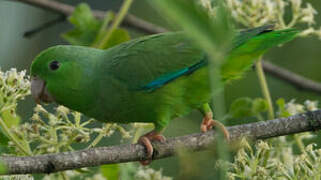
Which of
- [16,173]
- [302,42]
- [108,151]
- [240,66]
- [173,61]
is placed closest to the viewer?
[16,173]

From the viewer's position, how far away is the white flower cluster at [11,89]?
102 inches

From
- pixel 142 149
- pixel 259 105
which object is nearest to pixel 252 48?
pixel 259 105

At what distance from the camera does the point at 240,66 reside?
306 cm

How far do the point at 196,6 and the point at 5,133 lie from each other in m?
1.61

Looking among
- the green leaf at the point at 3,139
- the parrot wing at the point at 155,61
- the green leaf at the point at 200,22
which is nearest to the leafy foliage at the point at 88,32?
the parrot wing at the point at 155,61

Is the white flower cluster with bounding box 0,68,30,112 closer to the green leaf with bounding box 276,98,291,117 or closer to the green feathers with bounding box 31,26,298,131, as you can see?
the green feathers with bounding box 31,26,298,131

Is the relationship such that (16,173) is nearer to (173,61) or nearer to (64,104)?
(64,104)

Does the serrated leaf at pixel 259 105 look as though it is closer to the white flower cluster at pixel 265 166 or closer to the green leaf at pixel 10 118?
the white flower cluster at pixel 265 166

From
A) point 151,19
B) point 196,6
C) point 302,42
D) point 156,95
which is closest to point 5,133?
point 156,95

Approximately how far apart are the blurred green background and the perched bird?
0.32 m

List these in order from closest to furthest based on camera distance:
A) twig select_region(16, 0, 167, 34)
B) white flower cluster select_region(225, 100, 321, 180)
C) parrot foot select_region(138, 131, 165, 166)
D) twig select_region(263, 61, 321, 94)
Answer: white flower cluster select_region(225, 100, 321, 180) → parrot foot select_region(138, 131, 165, 166) → twig select_region(263, 61, 321, 94) → twig select_region(16, 0, 167, 34)

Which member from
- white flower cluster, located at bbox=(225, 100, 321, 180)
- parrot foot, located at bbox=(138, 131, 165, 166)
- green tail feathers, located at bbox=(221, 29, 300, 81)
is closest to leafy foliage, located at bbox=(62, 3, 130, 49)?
parrot foot, located at bbox=(138, 131, 165, 166)

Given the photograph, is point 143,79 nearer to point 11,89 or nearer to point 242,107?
point 242,107

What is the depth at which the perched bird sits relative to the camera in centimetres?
319
